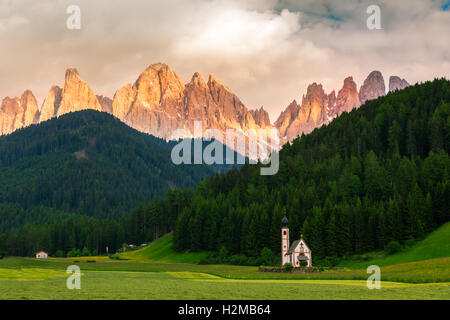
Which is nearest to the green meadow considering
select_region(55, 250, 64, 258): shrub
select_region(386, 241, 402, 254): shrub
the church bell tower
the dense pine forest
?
select_region(386, 241, 402, 254): shrub

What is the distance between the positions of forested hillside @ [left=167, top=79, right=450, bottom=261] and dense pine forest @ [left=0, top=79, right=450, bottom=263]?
25cm

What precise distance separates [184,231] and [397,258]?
7080 centimetres

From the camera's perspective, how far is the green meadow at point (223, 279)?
3164cm

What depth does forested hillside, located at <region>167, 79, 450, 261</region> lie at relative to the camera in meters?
105

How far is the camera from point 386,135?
566ft

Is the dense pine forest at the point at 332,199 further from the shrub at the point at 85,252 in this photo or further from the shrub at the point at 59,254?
the shrub at the point at 85,252

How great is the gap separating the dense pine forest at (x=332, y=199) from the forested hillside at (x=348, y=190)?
25 cm

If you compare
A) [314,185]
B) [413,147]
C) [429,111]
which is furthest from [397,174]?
[429,111]

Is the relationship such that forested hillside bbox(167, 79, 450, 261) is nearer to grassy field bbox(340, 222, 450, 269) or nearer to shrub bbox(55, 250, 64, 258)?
grassy field bbox(340, 222, 450, 269)

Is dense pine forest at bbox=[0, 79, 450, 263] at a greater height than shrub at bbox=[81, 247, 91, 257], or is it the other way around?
dense pine forest at bbox=[0, 79, 450, 263]

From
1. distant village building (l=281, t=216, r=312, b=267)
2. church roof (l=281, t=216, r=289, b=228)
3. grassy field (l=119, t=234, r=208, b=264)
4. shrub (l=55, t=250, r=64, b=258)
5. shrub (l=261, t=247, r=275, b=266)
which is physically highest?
church roof (l=281, t=216, r=289, b=228)

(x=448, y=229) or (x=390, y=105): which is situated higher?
(x=390, y=105)
